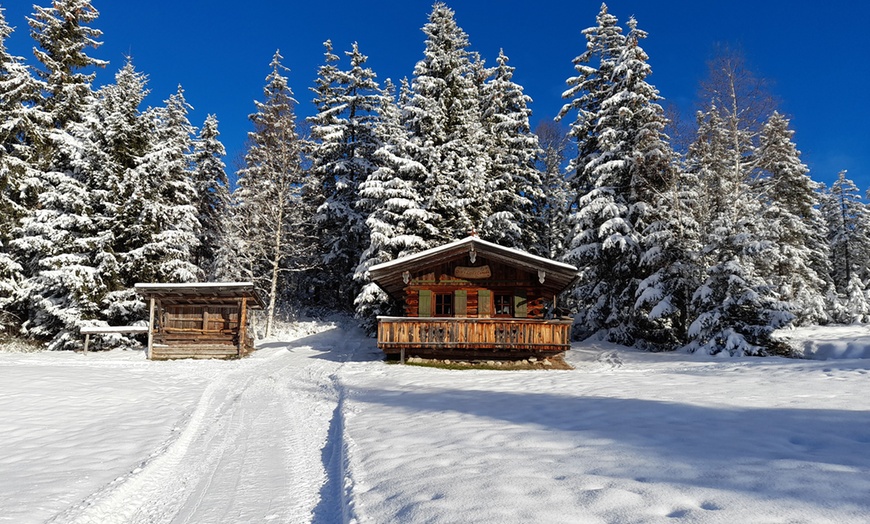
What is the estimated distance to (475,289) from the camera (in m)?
19.9

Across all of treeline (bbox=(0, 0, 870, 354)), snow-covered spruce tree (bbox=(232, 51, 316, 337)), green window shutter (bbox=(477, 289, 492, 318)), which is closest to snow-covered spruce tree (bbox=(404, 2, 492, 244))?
treeline (bbox=(0, 0, 870, 354))

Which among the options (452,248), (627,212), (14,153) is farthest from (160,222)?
(627,212)

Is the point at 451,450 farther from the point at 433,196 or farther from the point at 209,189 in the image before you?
the point at 209,189

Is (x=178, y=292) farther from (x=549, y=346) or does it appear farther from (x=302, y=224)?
(x=549, y=346)

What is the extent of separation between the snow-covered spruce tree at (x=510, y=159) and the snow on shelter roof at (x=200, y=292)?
13197 millimetres

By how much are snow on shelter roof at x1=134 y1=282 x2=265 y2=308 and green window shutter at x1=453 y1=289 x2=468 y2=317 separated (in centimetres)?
909

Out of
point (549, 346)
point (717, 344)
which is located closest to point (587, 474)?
point (549, 346)

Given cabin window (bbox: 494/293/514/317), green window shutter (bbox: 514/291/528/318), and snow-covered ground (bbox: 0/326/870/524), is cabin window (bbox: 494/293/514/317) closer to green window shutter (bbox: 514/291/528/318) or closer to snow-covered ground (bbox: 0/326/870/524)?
green window shutter (bbox: 514/291/528/318)

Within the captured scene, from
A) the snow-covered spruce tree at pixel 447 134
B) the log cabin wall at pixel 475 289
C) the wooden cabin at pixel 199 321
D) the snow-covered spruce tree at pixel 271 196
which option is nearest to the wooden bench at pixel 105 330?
the wooden cabin at pixel 199 321

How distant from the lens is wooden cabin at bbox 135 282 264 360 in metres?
21.1

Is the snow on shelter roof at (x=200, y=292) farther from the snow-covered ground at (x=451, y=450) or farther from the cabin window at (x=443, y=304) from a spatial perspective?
the cabin window at (x=443, y=304)

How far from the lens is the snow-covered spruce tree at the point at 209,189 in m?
33.2

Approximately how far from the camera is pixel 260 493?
5.77 meters

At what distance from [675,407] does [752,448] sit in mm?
2997
